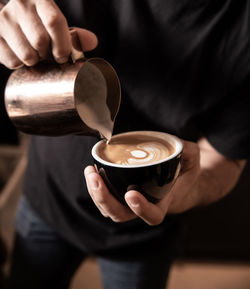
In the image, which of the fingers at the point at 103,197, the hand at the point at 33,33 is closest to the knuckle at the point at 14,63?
the hand at the point at 33,33

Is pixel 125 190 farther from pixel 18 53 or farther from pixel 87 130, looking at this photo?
pixel 18 53

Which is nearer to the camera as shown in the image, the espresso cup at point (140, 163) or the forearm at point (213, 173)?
the espresso cup at point (140, 163)

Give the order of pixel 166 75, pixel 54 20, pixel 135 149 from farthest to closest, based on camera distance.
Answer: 1. pixel 166 75
2. pixel 135 149
3. pixel 54 20

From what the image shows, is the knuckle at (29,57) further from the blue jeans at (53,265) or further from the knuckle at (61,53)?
the blue jeans at (53,265)

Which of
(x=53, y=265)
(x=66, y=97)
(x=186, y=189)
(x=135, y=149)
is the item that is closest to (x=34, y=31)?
(x=66, y=97)

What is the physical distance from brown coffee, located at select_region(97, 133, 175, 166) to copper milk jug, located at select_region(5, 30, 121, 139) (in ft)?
0.10

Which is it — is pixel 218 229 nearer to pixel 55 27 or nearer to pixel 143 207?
pixel 143 207

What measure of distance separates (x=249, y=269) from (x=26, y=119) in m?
1.60

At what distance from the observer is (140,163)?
0.62 metres

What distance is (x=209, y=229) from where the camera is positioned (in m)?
1.81

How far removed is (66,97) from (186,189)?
12.8 inches

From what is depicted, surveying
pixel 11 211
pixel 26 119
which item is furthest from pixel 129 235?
pixel 11 211

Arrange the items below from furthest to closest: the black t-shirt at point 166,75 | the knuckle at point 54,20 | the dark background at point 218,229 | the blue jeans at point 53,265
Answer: the dark background at point 218,229 < the blue jeans at point 53,265 < the black t-shirt at point 166,75 < the knuckle at point 54,20

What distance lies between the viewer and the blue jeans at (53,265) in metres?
0.91
